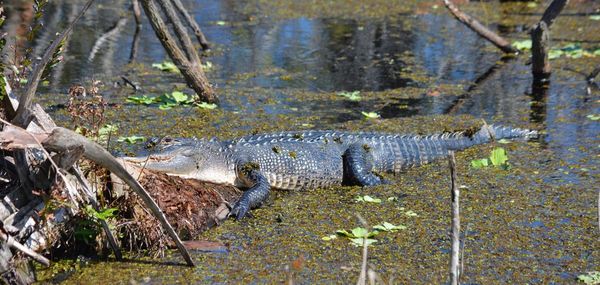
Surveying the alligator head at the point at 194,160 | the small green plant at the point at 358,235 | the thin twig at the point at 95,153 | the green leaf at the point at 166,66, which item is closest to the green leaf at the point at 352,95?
the green leaf at the point at 166,66

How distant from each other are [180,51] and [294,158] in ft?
7.02

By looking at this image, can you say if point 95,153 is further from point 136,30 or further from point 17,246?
point 136,30

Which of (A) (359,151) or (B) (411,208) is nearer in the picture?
(B) (411,208)

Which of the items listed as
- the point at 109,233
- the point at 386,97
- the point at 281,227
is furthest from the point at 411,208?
the point at 386,97

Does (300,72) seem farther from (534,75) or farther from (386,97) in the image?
(534,75)

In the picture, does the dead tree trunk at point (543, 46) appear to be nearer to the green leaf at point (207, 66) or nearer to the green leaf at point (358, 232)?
the green leaf at point (207, 66)

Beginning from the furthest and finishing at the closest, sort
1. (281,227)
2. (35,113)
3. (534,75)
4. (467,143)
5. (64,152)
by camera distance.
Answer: (534,75) < (467,143) < (281,227) < (35,113) < (64,152)

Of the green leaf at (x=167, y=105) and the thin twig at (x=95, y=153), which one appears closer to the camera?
the thin twig at (x=95, y=153)

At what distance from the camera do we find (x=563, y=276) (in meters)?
4.40

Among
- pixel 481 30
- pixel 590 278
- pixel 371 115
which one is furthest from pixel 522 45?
pixel 590 278

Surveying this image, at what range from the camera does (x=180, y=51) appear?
7723 mm

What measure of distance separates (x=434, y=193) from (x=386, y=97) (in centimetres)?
302

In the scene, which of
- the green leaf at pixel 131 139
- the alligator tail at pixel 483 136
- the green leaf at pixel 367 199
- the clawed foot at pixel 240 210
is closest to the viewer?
the clawed foot at pixel 240 210

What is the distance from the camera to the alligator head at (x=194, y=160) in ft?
18.4
